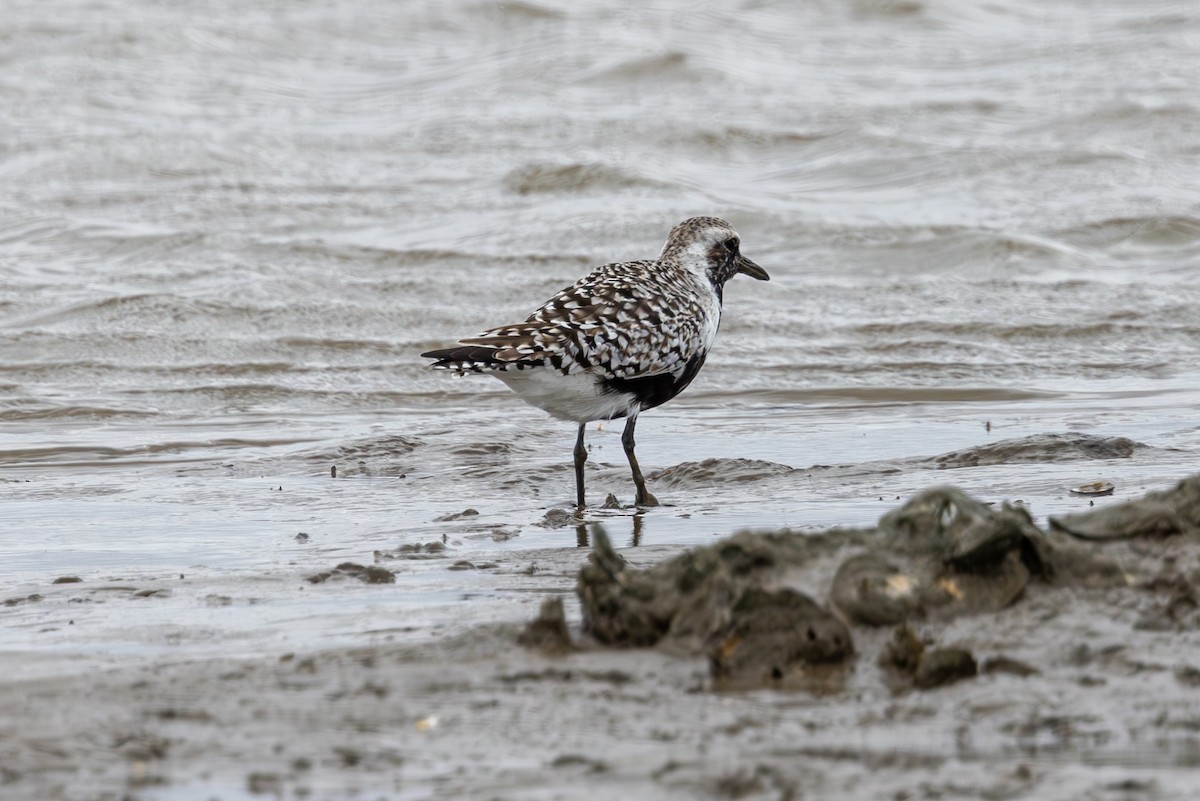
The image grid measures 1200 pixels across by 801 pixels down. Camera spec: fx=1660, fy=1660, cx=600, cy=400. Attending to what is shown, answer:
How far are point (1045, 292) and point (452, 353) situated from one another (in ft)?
24.2

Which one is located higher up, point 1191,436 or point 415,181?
point 415,181

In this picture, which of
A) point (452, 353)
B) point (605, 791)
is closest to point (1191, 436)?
point (452, 353)

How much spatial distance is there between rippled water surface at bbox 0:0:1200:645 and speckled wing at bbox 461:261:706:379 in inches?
25.5

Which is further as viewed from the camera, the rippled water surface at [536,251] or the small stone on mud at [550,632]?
the rippled water surface at [536,251]

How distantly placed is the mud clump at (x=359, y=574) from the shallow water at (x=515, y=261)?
0.10m

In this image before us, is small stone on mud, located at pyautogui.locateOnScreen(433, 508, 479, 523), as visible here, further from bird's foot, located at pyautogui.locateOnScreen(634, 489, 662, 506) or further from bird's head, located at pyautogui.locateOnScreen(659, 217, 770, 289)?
bird's head, located at pyautogui.locateOnScreen(659, 217, 770, 289)

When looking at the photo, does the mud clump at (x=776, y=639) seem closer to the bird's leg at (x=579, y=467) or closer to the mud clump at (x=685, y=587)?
the mud clump at (x=685, y=587)

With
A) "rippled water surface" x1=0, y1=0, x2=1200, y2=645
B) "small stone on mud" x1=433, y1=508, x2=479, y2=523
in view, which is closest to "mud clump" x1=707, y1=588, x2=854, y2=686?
"rippled water surface" x1=0, y1=0, x2=1200, y2=645

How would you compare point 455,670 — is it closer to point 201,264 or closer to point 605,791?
point 605,791

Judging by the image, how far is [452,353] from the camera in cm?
698

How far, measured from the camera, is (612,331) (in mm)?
7340

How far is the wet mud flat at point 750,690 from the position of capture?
3.41 m

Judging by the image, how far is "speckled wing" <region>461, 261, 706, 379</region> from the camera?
714 centimetres

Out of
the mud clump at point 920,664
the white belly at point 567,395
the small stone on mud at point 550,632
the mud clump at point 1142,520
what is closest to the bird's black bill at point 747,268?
the white belly at point 567,395
